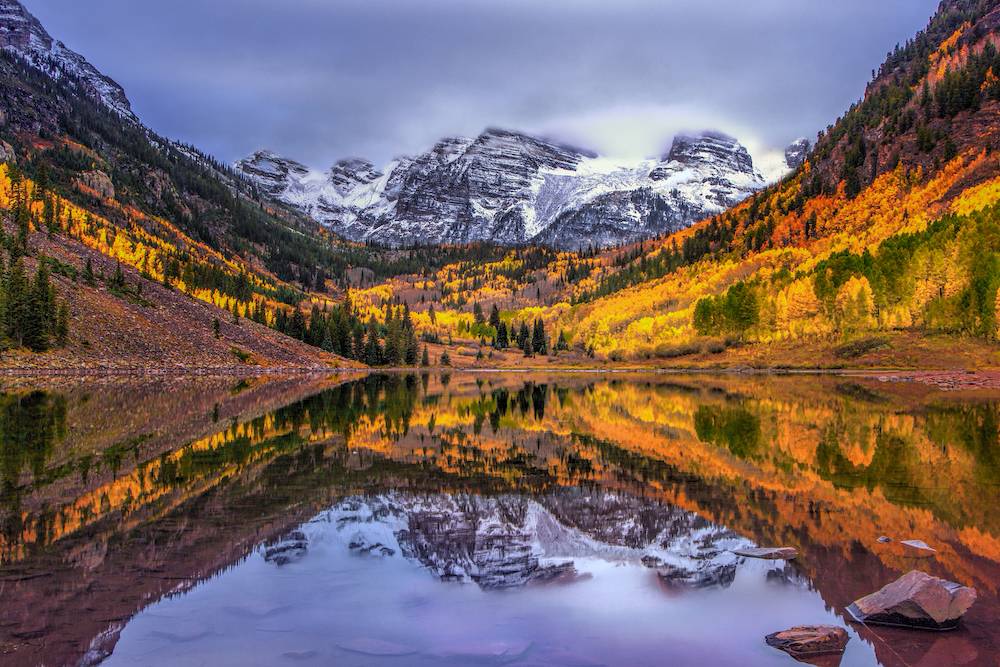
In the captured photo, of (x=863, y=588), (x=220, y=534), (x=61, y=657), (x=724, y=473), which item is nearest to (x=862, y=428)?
(x=724, y=473)

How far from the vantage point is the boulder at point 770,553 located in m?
9.64

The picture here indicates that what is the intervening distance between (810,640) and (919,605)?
60.6 inches

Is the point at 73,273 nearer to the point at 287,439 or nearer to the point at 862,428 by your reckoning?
the point at 287,439

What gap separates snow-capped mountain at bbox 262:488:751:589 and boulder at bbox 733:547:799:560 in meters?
0.23

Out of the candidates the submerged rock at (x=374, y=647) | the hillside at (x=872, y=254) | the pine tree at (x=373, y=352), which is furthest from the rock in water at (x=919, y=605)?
the pine tree at (x=373, y=352)

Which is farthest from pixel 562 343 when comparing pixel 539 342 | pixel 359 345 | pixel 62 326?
pixel 62 326

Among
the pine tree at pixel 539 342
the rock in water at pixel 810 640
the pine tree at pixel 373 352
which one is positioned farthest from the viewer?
the pine tree at pixel 539 342

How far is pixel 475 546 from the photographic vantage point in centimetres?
1066

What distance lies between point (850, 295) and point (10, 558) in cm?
9788

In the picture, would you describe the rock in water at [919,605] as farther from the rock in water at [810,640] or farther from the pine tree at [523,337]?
the pine tree at [523,337]

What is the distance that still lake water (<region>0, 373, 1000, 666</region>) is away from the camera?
22.4 ft

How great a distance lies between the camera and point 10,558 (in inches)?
352

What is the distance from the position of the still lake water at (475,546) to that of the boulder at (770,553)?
8.4 inches

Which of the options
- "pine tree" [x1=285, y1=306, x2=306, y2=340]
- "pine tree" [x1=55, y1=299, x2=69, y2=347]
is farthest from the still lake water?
"pine tree" [x1=285, y1=306, x2=306, y2=340]
